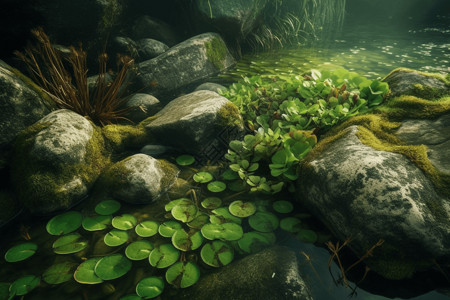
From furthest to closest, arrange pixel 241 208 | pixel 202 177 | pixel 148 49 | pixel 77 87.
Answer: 1. pixel 148 49
2. pixel 77 87
3. pixel 202 177
4. pixel 241 208

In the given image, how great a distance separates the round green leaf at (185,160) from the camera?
132 inches

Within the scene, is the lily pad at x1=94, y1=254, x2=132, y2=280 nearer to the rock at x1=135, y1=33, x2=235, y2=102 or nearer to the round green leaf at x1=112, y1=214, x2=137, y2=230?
the round green leaf at x1=112, y1=214, x2=137, y2=230

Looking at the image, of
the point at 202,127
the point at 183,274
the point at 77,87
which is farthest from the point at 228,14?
the point at 183,274

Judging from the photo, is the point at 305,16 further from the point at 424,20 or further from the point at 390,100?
the point at 424,20

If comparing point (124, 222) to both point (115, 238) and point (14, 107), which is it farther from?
point (14, 107)

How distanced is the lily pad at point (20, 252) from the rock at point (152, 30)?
5.49 metres

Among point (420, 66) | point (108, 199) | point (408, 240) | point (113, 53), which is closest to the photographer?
point (408, 240)

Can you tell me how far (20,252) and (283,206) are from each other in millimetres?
2236

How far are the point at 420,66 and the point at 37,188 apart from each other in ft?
28.4

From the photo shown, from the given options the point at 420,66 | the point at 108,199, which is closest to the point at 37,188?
the point at 108,199

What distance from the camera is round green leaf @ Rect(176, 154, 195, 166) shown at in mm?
3357

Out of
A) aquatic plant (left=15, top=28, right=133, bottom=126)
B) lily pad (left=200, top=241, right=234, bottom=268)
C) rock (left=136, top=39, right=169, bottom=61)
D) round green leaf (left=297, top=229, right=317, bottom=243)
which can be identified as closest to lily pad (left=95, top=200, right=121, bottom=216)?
lily pad (left=200, top=241, right=234, bottom=268)

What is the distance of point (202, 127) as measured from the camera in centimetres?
334

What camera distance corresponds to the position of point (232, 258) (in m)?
2.20
